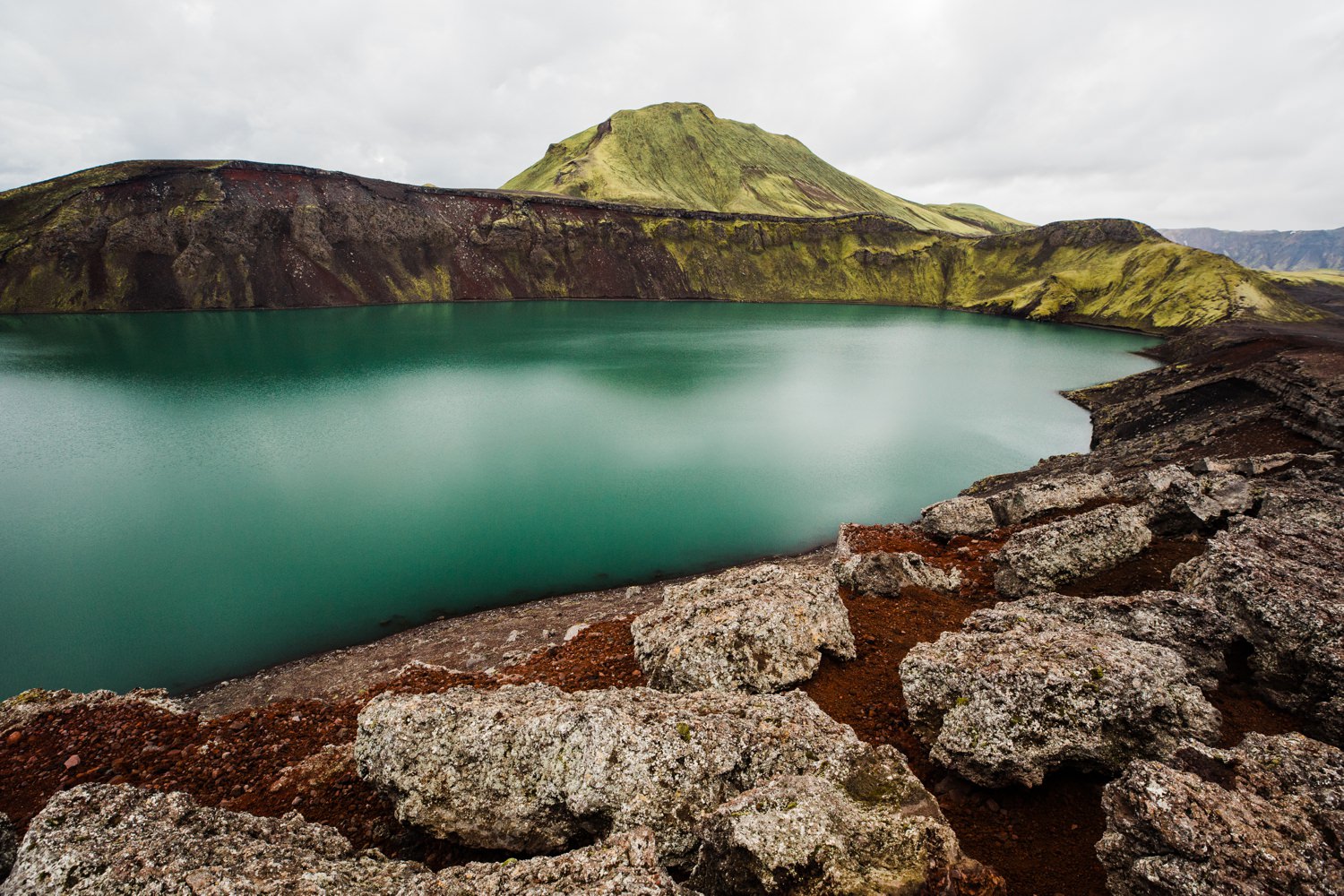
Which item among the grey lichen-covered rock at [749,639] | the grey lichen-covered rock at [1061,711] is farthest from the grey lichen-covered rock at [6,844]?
the grey lichen-covered rock at [1061,711]

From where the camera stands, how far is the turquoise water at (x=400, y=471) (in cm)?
1839

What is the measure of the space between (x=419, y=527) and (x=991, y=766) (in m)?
22.4

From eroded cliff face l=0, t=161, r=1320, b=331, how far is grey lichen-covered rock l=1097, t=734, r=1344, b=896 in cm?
10651

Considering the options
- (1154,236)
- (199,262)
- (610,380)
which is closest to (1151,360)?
(610,380)

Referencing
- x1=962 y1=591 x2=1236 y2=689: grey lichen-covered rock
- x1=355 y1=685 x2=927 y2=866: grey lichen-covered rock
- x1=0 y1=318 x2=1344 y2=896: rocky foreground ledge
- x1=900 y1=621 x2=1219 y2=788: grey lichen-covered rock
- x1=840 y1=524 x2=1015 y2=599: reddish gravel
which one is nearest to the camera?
x1=0 y1=318 x2=1344 y2=896: rocky foreground ledge

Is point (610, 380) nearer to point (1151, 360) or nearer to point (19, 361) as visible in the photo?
point (19, 361)

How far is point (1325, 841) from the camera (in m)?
4.43

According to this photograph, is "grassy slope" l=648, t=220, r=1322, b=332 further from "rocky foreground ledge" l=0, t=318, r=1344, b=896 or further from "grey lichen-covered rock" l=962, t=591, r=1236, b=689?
"rocky foreground ledge" l=0, t=318, r=1344, b=896

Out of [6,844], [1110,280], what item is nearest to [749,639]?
[6,844]

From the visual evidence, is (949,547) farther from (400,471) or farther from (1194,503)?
(400,471)

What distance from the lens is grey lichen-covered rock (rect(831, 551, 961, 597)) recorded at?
1153cm

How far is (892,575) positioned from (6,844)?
13669mm

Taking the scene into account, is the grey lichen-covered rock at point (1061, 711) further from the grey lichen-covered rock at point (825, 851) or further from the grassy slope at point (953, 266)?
the grassy slope at point (953, 266)

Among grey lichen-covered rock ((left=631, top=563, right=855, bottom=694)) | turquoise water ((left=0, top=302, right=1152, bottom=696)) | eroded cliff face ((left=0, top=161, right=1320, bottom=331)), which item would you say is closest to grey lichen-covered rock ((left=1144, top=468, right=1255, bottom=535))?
grey lichen-covered rock ((left=631, top=563, right=855, bottom=694))
